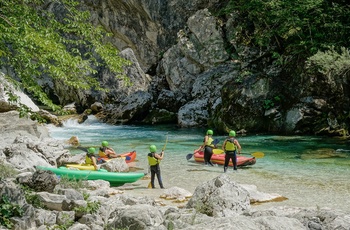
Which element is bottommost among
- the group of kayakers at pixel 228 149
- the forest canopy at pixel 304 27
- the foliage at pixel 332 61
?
the group of kayakers at pixel 228 149

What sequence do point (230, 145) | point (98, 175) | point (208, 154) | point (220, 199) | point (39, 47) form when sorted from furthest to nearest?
1. point (208, 154)
2. point (230, 145)
3. point (98, 175)
4. point (220, 199)
5. point (39, 47)

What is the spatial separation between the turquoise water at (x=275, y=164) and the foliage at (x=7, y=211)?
14.7 feet

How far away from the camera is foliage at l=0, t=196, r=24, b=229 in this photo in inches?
219

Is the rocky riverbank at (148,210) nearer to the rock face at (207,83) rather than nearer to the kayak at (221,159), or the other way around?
the kayak at (221,159)

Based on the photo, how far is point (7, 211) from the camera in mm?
5684

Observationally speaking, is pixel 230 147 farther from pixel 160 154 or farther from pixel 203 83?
pixel 203 83

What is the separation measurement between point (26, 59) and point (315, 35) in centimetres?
1743

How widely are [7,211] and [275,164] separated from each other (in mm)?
9514

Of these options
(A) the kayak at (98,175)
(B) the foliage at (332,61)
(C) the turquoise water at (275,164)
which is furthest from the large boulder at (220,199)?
(B) the foliage at (332,61)

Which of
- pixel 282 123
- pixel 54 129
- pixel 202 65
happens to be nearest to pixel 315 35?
pixel 282 123

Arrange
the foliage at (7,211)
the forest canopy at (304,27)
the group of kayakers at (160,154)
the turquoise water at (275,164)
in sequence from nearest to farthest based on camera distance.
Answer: the foliage at (7,211) → the turquoise water at (275,164) → the group of kayakers at (160,154) → the forest canopy at (304,27)

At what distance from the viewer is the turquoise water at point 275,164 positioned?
32.0ft

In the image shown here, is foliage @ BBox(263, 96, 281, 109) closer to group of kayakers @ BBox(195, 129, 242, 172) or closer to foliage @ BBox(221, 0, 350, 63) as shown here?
foliage @ BBox(221, 0, 350, 63)

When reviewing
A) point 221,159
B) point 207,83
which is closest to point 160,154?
point 221,159
